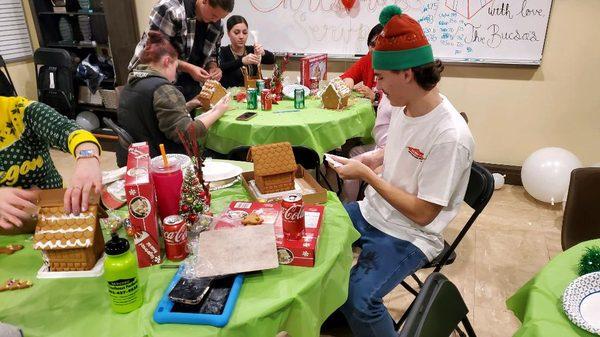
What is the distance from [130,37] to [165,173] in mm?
3839

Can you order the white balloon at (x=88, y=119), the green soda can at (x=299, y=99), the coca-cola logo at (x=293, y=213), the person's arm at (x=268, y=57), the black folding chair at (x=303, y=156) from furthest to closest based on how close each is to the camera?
the white balloon at (x=88, y=119) → the person's arm at (x=268, y=57) → the green soda can at (x=299, y=99) → the black folding chair at (x=303, y=156) → the coca-cola logo at (x=293, y=213)

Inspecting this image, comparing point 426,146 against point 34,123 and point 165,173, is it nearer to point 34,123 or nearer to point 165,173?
point 165,173

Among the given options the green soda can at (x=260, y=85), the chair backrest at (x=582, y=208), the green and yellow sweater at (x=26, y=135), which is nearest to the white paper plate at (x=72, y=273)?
the green and yellow sweater at (x=26, y=135)

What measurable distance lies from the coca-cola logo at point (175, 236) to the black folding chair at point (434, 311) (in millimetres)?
624

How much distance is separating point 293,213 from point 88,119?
4.55 meters

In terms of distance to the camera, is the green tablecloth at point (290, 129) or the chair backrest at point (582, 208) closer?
the chair backrest at point (582, 208)

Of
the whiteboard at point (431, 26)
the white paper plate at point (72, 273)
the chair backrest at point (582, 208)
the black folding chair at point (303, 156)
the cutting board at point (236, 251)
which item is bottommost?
the black folding chair at point (303, 156)

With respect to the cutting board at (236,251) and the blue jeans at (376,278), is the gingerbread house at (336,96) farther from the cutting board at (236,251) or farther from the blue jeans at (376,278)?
the cutting board at (236,251)

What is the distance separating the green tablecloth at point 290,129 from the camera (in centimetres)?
254

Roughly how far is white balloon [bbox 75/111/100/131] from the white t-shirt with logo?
4161 mm

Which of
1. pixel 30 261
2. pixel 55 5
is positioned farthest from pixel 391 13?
pixel 55 5

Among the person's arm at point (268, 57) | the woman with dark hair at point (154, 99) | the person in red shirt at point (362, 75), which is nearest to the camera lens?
the woman with dark hair at point (154, 99)

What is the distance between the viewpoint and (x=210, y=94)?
2.81m

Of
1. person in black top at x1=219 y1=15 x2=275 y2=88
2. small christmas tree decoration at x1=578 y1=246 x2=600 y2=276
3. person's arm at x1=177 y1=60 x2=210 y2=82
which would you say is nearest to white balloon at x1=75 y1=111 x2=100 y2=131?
person in black top at x1=219 y1=15 x2=275 y2=88
